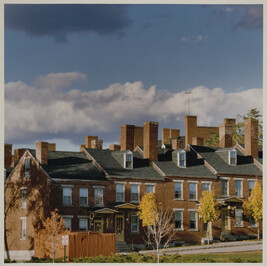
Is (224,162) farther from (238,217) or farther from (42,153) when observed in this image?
(42,153)

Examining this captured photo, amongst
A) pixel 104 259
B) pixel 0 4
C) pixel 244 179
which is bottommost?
pixel 104 259

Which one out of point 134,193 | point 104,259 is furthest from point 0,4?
point 134,193

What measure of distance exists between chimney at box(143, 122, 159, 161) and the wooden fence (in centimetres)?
1293

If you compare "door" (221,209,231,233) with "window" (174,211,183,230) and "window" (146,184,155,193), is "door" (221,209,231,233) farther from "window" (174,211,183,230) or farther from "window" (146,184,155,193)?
"window" (146,184,155,193)

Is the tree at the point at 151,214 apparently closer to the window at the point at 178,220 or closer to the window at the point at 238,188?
the window at the point at 178,220

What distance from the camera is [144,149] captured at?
56.7 metres

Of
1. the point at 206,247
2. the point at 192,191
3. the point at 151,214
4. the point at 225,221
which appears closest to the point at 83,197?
the point at 151,214

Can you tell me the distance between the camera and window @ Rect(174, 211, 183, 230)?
54.0 meters

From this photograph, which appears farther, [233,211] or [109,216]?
[233,211]

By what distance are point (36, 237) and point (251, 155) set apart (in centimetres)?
2173

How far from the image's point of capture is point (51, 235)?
4409 cm

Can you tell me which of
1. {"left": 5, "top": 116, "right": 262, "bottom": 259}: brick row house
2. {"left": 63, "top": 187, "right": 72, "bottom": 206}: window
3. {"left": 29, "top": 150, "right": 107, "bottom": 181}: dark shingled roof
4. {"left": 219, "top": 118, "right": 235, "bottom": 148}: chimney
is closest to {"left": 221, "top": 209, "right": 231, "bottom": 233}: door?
{"left": 5, "top": 116, "right": 262, "bottom": 259}: brick row house

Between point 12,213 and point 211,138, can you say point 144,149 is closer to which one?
point 12,213

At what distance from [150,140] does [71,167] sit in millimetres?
7751
